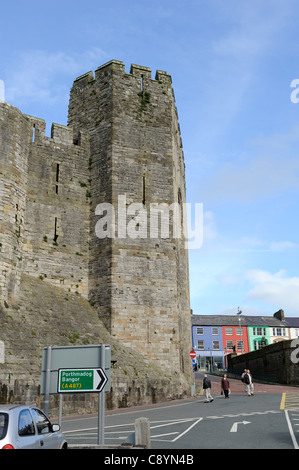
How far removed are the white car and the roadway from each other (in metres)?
2.99

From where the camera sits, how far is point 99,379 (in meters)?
8.76

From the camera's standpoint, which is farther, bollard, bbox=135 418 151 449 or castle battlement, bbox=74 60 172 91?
castle battlement, bbox=74 60 172 91

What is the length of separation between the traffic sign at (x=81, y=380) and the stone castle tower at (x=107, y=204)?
10978 millimetres

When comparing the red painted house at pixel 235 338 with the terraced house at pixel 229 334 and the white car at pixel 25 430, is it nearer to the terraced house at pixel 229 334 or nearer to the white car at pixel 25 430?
A: the terraced house at pixel 229 334

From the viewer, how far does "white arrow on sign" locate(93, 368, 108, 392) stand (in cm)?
870

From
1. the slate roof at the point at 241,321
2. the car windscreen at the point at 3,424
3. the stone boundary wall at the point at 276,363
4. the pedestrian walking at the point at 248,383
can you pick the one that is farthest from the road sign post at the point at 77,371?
the slate roof at the point at 241,321

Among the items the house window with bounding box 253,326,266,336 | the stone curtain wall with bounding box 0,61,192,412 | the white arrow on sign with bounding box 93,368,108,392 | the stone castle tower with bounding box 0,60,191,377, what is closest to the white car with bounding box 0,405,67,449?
the white arrow on sign with bounding box 93,368,108,392

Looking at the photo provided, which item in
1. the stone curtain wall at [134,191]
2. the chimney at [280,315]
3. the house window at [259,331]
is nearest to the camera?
the stone curtain wall at [134,191]

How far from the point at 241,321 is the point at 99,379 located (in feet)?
219

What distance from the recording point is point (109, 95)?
987 inches

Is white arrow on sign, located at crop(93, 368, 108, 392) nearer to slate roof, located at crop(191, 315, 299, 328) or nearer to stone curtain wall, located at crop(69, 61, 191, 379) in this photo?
stone curtain wall, located at crop(69, 61, 191, 379)

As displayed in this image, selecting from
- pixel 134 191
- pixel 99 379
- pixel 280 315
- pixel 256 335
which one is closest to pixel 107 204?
pixel 134 191

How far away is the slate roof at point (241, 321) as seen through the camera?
72.0 metres

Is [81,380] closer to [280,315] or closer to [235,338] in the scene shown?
[235,338]
